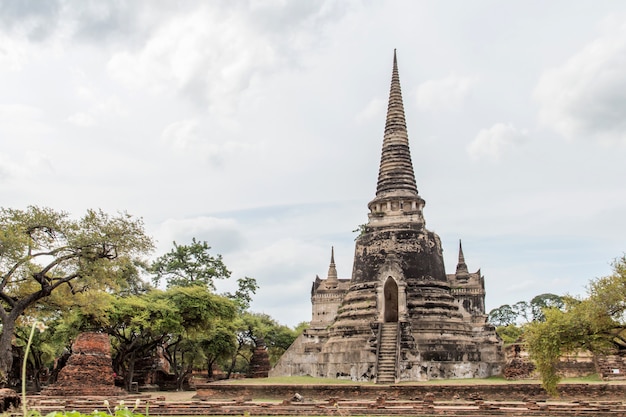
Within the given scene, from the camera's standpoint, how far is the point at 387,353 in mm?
27078

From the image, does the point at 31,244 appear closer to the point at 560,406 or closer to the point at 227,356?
the point at 560,406

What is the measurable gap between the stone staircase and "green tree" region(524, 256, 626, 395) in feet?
28.2

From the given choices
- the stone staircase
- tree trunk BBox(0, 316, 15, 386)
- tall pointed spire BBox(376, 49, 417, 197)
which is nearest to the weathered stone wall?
the stone staircase

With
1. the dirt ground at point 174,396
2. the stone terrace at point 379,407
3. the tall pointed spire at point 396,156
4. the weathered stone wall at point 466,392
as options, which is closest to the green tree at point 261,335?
the dirt ground at point 174,396

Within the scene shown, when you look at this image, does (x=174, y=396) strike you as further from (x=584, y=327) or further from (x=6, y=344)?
(x=584, y=327)

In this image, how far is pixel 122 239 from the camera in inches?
894

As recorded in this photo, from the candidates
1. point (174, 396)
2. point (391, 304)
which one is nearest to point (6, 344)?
point (174, 396)

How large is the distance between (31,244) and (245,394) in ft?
29.0

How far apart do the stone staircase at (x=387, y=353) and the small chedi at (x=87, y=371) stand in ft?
32.8

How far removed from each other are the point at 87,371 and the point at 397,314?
47.0 feet

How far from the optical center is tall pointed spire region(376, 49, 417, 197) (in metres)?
33.0

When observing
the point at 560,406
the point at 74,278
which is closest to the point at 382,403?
the point at 560,406

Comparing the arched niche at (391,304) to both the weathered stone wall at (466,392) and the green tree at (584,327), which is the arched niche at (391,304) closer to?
the weathered stone wall at (466,392)

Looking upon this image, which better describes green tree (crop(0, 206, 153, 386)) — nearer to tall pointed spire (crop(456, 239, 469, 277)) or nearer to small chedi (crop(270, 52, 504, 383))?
small chedi (crop(270, 52, 504, 383))
